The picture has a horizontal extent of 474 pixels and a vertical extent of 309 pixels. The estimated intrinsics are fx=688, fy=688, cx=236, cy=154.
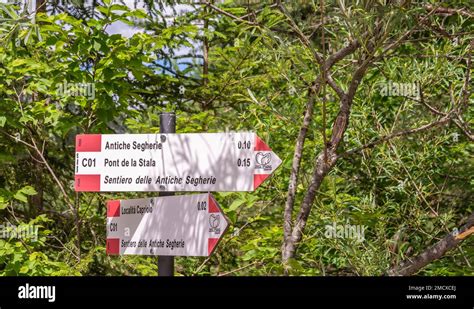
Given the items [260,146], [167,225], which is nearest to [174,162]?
[167,225]

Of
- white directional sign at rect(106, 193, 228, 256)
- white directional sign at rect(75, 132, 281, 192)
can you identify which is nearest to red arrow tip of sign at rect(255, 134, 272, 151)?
white directional sign at rect(75, 132, 281, 192)

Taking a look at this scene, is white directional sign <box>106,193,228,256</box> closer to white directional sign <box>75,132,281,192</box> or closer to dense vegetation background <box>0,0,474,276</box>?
white directional sign <box>75,132,281,192</box>

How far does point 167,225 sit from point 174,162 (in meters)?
0.31

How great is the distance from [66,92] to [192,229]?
2706 mm

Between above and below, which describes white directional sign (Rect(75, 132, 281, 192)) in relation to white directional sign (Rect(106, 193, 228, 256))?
above

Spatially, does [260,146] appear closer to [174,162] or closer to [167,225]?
[174,162]

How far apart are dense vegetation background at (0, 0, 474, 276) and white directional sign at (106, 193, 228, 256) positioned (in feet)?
1.18

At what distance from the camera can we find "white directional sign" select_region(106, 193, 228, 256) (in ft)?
10.6

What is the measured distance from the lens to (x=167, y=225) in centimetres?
334

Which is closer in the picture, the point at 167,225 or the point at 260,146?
the point at 260,146

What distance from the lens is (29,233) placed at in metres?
5.46

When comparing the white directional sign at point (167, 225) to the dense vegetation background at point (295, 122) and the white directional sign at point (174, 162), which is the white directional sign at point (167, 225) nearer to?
the white directional sign at point (174, 162)
